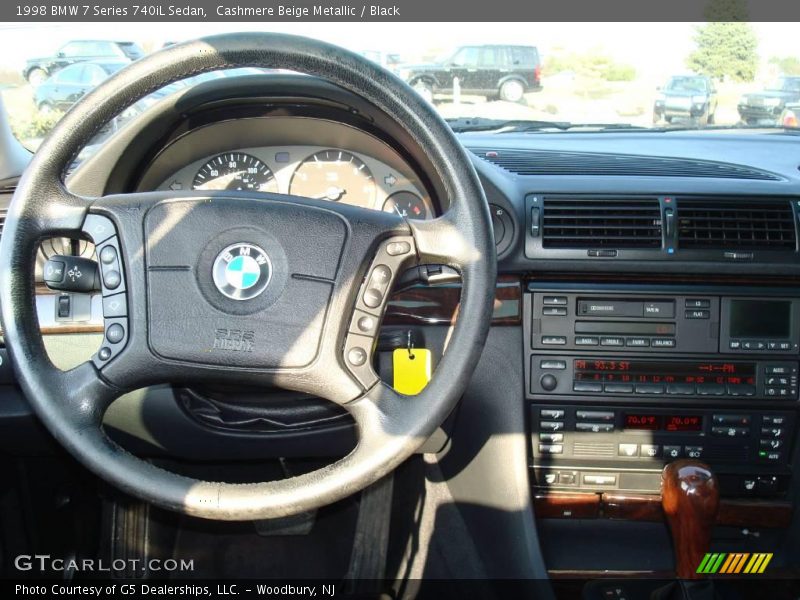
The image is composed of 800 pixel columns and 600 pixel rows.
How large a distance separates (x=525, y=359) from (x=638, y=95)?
3.54 ft

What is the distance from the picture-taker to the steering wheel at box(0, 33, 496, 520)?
63.5 inches

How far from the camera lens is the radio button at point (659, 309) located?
2.42 m

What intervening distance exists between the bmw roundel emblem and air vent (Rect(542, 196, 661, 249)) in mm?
922

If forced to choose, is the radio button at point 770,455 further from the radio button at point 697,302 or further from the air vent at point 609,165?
the air vent at point 609,165

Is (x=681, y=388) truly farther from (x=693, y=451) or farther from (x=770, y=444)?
(x=770, y=444)

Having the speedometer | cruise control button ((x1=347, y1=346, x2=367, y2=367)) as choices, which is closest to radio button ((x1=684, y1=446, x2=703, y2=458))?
cruise control button ((x1=347, y1=346, x2=367, y2=367))

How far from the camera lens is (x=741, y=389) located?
8.13 ft

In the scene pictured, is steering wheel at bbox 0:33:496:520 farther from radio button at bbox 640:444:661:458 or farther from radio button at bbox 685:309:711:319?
radio button at bbox 640:444:661:458

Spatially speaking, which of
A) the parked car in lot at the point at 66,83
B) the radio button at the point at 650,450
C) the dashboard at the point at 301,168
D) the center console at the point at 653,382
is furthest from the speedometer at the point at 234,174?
the radio button at the point at 650,450

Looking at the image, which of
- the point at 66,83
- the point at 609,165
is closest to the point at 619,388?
the point at 609,165

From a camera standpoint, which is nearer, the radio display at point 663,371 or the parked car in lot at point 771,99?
the radio display at point 663,371

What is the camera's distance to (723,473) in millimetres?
2574

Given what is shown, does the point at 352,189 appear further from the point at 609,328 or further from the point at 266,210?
the point at 609,328

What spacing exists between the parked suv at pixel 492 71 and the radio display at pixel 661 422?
1.12 m
